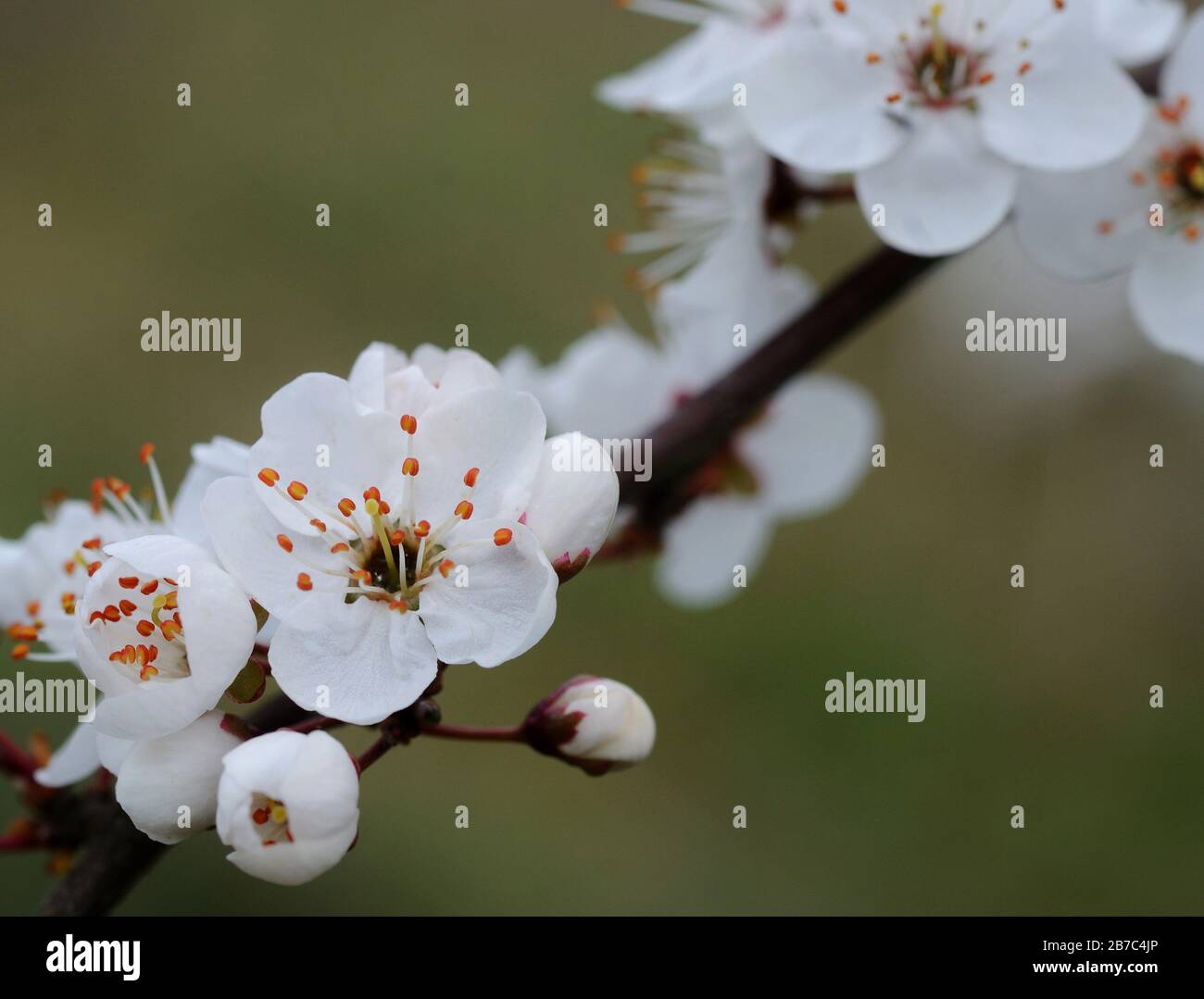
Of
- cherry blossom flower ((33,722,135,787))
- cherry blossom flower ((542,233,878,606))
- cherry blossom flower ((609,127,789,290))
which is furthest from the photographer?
cherry blossom flower ((609,127,789,290))

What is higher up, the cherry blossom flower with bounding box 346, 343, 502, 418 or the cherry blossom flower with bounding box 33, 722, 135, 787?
the cherry blossom flower with bounding box 346, 343, 502, 418

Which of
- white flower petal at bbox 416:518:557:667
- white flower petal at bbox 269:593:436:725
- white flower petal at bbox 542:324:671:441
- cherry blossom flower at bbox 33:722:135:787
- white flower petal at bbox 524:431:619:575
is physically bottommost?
cherry blossom flower at bbox 33:722:135:787

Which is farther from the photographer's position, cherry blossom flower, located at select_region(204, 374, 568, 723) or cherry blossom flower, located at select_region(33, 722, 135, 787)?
cherry blossom flower, located at select_region(33, 722, 135, 787)

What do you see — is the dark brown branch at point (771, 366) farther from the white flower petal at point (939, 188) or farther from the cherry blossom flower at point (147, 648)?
the cherry blossom flower at point (147, 648)

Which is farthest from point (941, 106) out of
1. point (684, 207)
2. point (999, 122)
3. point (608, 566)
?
point (608, 566)

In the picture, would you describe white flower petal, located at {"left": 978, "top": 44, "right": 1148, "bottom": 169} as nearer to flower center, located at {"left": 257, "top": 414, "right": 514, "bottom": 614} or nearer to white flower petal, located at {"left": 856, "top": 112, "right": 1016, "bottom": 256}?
white flower petal, located at {"left": 856, "top": 112, "right": 1016, "bottom": 256}

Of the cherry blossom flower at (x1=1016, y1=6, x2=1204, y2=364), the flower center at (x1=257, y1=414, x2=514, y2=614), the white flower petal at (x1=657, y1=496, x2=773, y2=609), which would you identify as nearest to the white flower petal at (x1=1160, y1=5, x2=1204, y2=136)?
the cherry blossom flower at (x1=1016, y1=6, x2=1204, y2=364)
